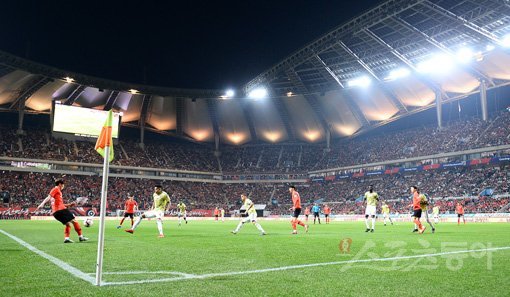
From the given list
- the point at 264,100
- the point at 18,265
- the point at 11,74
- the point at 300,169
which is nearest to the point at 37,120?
the point at 11,74

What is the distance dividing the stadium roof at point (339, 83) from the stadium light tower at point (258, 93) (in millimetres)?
288

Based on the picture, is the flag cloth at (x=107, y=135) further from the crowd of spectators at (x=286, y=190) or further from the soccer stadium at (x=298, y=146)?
the crowd of spectators at (x=286, y=190)

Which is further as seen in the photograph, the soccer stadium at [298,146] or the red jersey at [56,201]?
the soccer stadium at [298,146]

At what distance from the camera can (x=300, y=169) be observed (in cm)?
8019

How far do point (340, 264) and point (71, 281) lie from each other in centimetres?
464

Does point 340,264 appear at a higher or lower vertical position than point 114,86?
lower

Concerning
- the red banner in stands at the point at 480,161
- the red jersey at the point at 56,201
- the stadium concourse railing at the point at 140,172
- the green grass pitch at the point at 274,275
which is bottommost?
the green grass pitch at the point at 274,275

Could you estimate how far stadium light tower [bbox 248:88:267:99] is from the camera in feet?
213

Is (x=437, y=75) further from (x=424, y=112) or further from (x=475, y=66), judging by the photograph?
(x=424, y=112)

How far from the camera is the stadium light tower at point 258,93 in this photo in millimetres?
64938

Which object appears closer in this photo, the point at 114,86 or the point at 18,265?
the point at 18,265

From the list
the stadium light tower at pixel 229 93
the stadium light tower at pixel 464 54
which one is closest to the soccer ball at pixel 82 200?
the stadium light tower at pixel 229 93

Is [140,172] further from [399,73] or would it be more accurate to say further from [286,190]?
[399,73]

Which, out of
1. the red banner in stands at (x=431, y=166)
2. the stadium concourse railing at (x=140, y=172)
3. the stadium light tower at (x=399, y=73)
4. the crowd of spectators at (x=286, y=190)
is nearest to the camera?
the crowd of spectators at (x=286, y=190)
